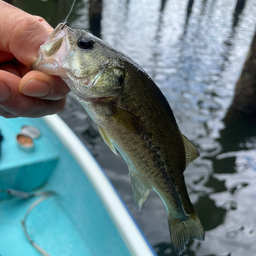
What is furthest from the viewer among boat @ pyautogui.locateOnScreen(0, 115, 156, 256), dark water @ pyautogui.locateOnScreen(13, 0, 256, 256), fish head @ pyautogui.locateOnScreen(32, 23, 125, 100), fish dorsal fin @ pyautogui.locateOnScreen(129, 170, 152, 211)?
dark water @ pyautogui.locateOnScreen(13, 0, 256, 256)

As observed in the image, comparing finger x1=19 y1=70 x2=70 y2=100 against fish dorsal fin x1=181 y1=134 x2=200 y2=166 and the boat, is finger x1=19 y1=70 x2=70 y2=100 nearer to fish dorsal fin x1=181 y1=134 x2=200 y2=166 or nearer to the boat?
fish dorsal fin x1=181 y1=134 x2=200 y2=166

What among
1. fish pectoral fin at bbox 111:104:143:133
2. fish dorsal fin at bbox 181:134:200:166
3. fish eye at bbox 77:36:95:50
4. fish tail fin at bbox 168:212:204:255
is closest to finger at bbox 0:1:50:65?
fish eye at bbox 77:36:95:50

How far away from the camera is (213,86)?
7270mm

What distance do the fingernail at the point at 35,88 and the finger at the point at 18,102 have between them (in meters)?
0.07

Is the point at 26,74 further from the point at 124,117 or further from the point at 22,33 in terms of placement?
the point at 124,117

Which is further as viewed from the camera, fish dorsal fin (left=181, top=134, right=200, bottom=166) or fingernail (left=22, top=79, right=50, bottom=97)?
fish dorsal fin (left=181, top=134, right=200, bottom=166)

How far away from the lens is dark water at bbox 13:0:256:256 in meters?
3.67

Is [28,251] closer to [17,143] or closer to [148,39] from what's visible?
[17,143]

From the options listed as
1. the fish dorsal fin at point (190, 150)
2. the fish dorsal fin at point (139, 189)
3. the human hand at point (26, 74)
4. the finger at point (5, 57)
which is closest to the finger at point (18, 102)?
the human hand at point (26, 74)

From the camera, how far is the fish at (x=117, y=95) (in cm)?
126

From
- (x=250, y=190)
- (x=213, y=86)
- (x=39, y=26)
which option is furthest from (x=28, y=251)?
(x=213, y=86)

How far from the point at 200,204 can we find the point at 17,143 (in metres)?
2.81

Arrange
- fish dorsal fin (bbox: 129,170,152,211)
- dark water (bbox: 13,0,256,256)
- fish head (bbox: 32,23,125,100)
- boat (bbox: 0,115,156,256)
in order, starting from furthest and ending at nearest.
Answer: dark water (bbox: 13,0,256,256), boat (bbox: 0,115,156,256), fish dorsal fin (bbox: 129,170,152,211), fish head (bbox: 32,23,125,100)

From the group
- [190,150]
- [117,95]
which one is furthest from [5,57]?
[190,150]
